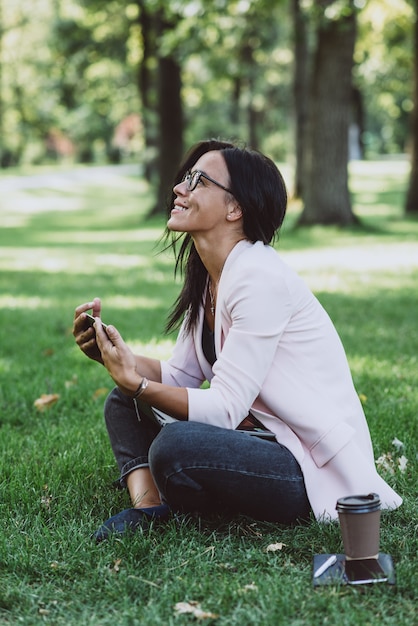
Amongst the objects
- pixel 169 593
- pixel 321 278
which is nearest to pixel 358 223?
pixel 321 278

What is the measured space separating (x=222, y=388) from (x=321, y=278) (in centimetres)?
744

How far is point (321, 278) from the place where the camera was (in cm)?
1036

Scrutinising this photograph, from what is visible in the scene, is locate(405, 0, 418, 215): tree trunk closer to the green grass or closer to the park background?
the park background

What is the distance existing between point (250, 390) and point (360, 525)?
59cm

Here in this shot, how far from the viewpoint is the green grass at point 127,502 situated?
2.65 m

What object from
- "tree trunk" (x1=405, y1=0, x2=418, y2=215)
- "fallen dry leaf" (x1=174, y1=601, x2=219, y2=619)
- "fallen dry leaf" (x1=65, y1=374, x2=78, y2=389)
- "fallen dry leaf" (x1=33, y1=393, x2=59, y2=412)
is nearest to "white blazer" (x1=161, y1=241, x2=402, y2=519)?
"fallen dry leaf" (x1=174, y1=601, x2=219, y2=619)

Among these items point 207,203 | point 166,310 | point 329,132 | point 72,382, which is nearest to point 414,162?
point 329,132

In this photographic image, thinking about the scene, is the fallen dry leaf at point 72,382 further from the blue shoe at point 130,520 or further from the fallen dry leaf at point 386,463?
the blue shoe at point 130,520

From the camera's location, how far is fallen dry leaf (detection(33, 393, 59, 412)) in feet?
16.4

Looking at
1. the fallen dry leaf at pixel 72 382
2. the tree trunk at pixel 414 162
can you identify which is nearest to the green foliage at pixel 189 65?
the tree trunk at pixel 414 162

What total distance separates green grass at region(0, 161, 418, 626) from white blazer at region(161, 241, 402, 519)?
8.4 inches

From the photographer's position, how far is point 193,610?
2.60m

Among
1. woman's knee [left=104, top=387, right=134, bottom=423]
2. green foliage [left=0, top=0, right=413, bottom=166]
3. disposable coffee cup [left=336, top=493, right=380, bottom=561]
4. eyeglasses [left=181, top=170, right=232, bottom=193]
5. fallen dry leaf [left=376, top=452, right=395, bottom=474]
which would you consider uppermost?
green foliage [left=0, top=0, right=413, bottom=166]

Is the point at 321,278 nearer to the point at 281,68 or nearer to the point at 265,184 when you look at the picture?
the point at 265,184
